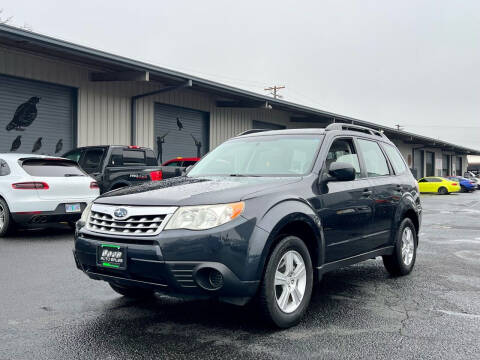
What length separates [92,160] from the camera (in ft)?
39.7

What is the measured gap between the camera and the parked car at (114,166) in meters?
11.7

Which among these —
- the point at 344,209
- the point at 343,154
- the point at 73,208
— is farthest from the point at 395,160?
the point at 73,208

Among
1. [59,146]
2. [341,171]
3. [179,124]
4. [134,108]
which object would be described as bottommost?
[341,171]

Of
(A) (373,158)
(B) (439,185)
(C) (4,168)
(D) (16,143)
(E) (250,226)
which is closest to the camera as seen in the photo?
(E) (250,226)

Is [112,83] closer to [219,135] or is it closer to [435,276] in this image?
[219,135]

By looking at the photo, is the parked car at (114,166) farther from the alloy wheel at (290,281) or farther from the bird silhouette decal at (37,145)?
the alloy wheel at (290,281)

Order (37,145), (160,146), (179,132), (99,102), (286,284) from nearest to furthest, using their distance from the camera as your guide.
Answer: (286,284)
(37,145)
(99,102)
(160,146)
(179,132)

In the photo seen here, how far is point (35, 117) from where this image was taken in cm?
1533

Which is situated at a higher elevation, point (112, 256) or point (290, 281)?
point (112, 256)

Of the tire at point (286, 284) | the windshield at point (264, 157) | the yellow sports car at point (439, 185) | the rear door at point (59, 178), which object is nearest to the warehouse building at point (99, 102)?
the rear door at point (59, 178)

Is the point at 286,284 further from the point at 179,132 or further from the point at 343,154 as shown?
the point at 179,132

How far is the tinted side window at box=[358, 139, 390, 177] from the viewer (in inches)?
227

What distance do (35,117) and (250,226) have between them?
13323mm

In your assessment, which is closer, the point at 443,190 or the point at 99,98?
the point at 99,98
